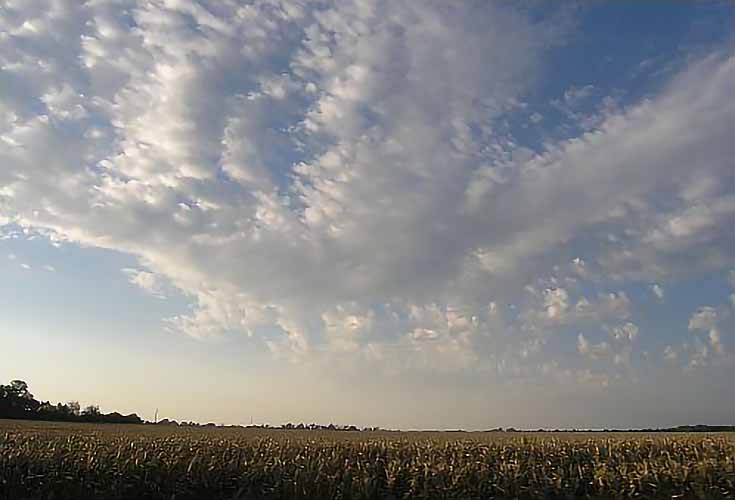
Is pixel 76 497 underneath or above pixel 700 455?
underneath

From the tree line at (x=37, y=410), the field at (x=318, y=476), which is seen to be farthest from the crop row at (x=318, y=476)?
the tree line at (x=37, y=410)

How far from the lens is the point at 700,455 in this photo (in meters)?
26.9

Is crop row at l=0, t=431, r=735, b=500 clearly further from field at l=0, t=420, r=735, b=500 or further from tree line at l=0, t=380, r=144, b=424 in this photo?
tree line at l=0, t=380, r=144, b=424

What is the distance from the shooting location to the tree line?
104m

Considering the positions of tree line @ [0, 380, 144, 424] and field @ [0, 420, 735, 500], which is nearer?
field @ [0, 420, 735, 500]

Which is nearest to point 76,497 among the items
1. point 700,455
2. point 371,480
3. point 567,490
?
point 371,480

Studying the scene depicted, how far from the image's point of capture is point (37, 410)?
10744 centimetres

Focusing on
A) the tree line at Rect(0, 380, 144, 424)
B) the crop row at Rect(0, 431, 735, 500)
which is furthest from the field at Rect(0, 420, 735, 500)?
the tree line at Rect(0, 380, 144, 424)

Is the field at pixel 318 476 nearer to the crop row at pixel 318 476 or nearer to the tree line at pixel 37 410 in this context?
the crop row at pixel 318 476

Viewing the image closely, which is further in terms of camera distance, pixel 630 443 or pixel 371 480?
pixel 630 443

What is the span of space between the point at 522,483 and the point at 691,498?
560cm

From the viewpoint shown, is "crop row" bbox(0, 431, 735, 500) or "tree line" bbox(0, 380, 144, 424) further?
"tree line" bbox(0, 380, 144, 424)

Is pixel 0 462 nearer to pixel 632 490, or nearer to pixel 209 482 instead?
pixel 209 482

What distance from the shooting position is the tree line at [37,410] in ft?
342
